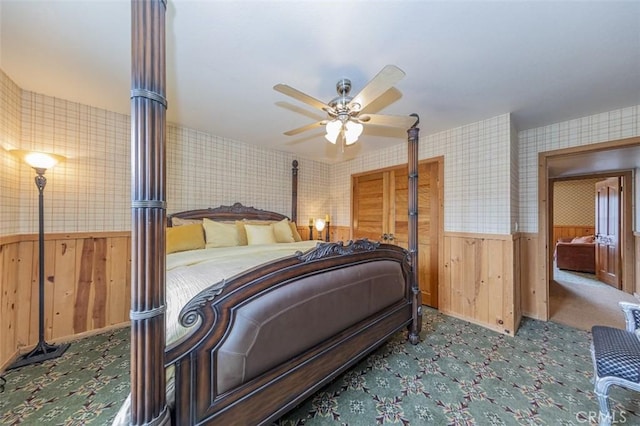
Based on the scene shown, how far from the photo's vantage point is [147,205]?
81 centimetres

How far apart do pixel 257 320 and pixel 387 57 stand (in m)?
1.93

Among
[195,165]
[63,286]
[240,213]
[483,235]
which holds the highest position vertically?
[195,165]

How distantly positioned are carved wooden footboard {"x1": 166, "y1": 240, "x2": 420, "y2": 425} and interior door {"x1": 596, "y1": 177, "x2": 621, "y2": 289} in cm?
541

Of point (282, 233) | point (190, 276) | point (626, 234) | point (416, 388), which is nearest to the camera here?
point (190, 276)

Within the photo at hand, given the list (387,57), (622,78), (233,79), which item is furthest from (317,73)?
(622,78)

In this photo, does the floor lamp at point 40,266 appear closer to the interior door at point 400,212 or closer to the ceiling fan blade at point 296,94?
the ceiling fan blade at point 296,94

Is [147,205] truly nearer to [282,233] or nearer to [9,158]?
[9,158]

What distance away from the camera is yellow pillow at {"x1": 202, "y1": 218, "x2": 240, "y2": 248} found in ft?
9.72

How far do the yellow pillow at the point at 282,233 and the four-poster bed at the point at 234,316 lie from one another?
1.72 meters

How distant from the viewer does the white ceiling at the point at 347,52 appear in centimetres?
141

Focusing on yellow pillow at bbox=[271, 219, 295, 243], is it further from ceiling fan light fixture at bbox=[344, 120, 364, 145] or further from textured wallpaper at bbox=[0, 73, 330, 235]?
ceiling fan light fixture at bbox=[344, 120, 364, 145]

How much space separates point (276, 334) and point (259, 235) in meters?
2.08
